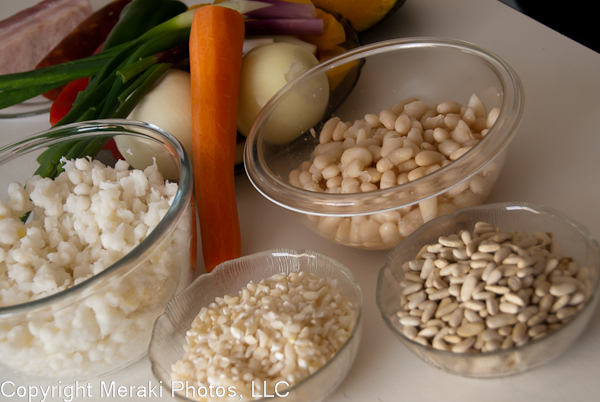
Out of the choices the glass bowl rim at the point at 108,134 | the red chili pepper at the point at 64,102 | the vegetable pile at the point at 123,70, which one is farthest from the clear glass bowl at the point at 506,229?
the red chili pepper at the point at 64,102

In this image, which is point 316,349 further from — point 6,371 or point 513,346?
point 6,371

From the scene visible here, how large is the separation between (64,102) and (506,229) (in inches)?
35.6

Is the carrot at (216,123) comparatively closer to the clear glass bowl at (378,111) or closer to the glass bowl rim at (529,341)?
the clear glass bowl at (378,111)

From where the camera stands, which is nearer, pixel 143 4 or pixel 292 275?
pixel 292 275

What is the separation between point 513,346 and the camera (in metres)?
0.51

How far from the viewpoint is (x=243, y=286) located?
0.71 metres

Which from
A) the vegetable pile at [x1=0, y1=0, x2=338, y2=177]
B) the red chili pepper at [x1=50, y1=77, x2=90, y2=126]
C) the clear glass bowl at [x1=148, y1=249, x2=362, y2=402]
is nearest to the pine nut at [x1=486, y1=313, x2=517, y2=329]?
the clear glass bowl at [x1=148, y1=249, x2=362, y2=402]

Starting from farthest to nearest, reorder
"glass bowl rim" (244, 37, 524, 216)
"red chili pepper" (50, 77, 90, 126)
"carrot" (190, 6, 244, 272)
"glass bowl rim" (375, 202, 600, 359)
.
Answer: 1. "red chili pepper" (50, 77, 90, 126)
2. "carrot" (190, 6, 244, 272)
3. "glass bowl rim" (244, 37, 524, 216)
4. "glass bowl rim" (375, 202, 600, 359)

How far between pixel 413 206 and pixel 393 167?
6cm

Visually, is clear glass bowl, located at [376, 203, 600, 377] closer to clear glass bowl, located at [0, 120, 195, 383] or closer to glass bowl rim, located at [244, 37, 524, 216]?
glass bowl rim, located at [244, 37, 524, 216]

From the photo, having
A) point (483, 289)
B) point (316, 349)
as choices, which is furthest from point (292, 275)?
point (483, 289)

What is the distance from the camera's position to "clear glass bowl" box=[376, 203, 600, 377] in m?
0.51

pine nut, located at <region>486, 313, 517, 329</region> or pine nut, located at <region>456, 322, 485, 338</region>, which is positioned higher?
pine nut, located at <region>486, 313, 517, 329</region>

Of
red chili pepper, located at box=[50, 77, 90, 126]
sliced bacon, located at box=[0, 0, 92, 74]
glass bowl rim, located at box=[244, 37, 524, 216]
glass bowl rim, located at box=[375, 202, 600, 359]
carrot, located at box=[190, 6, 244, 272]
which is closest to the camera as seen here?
glass bowl rim, located at box=[375, 202, 600, 359]
